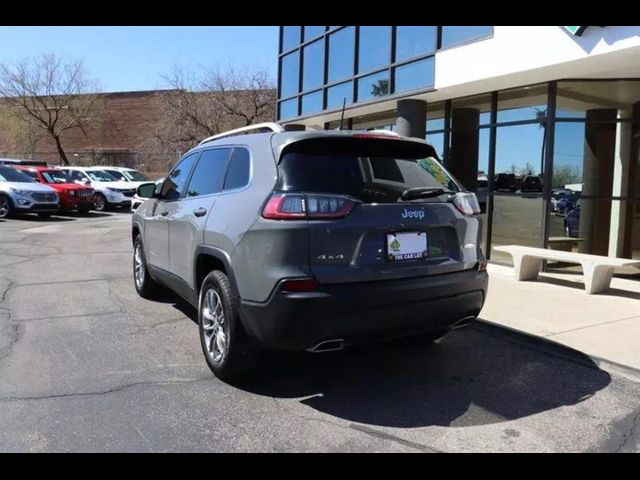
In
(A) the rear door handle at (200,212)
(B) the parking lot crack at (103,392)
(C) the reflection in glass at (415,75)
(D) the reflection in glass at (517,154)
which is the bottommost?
(B) the parking lot crack at (103,392)

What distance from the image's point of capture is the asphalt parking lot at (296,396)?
11.1ft

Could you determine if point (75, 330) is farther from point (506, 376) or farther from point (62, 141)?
point (62, 141)

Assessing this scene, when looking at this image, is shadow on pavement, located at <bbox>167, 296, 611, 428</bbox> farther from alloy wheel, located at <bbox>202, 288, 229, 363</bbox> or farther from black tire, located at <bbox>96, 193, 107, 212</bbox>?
black tire, located at <bbox>96, 193, 107, 212</bbox>

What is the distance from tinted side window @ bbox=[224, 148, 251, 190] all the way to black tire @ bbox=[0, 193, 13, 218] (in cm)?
1535

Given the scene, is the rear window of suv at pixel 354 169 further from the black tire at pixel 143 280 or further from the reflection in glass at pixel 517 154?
the reflection in glass at pixel 517 154

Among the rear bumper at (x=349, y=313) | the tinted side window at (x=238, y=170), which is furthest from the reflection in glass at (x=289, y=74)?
the rear bumper at (x=349, y=313)

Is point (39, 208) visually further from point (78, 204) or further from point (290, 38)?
point (290, 38)

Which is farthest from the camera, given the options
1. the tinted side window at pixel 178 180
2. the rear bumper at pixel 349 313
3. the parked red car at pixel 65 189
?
the parked red car at pixel 65 189

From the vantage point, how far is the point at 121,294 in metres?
7.23

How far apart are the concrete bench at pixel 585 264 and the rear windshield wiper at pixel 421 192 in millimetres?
4502

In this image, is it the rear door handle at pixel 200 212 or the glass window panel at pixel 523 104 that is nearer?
the rear door handle at pixel 200 212

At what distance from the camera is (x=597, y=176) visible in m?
10.0

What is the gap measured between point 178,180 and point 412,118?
23.7 ft

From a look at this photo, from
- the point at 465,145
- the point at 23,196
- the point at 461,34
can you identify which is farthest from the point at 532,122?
the point at 23,196
